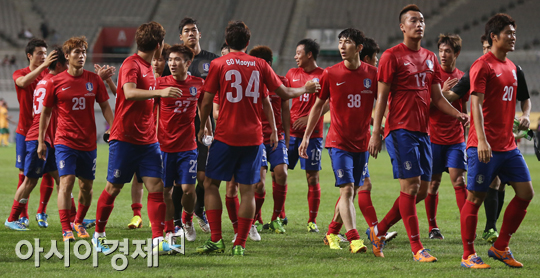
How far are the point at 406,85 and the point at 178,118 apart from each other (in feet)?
7.95

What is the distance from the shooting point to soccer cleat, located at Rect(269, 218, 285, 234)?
288 inches

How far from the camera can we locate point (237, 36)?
5516 millimetres

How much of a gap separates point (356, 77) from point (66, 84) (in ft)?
10.4

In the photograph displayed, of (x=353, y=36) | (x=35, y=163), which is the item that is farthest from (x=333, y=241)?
(x=35, y=163)

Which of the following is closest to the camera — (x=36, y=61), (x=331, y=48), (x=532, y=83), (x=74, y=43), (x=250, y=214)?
(x=250, y=214)

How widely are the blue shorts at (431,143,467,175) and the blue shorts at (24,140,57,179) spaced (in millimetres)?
4783

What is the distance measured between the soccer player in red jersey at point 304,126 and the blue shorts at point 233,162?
188 centimetres

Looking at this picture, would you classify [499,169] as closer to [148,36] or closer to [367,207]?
[367,207]

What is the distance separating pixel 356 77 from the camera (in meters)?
5.93

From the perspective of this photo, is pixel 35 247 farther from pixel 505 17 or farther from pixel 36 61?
pixel 505 17

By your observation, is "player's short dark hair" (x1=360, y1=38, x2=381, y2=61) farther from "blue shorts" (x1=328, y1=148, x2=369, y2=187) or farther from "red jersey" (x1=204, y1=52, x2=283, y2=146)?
"red jersey" (x1=204, y1=52, x2=283, y2=146)

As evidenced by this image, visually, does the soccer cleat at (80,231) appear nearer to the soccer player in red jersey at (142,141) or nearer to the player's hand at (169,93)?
the soccer player in red jersey at (142,141)

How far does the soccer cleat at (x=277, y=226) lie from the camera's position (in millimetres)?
7309

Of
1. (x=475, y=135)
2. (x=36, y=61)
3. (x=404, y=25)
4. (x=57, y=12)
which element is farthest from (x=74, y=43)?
(x=57, y=12)
